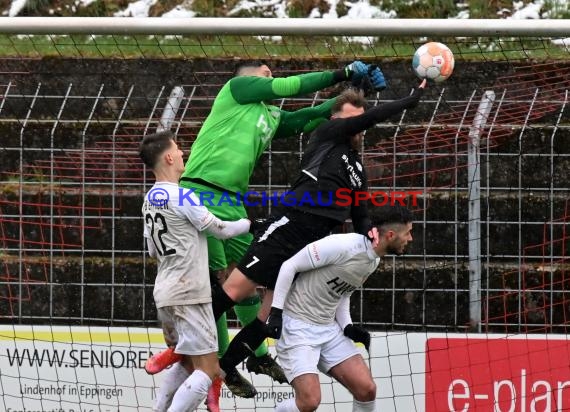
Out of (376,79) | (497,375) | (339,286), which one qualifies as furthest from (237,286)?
(497,375)

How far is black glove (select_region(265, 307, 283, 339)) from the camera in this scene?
281 inches

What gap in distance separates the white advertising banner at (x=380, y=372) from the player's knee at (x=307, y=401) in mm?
1249

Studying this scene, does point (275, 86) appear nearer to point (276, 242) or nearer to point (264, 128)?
point (264, 128)

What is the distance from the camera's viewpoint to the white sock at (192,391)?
7246mm

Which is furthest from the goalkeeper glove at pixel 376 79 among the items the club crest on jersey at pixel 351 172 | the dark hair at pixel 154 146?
the dark hair at pixel 154 146

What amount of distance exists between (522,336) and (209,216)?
249cm

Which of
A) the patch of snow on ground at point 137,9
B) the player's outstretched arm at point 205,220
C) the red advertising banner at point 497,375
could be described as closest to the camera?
the player's outstretched arm at point 205,220

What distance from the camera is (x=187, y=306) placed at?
7188 mm

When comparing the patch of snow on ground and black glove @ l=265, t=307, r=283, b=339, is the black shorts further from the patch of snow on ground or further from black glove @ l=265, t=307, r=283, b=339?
the patch of snow on ground

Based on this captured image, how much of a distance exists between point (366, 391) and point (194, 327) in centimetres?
108

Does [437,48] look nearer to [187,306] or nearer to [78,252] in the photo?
[187,306]

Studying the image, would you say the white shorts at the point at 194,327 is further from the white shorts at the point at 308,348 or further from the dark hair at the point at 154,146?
the dark hair at the point at 154,146

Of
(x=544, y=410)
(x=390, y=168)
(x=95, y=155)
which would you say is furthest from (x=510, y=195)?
(x=95, y=155)

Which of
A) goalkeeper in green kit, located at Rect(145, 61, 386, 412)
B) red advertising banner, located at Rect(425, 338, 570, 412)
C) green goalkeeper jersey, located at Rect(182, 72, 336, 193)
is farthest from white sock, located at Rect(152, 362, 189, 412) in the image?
red advertising banner, located at Rect(425, 338, 570, 412)
